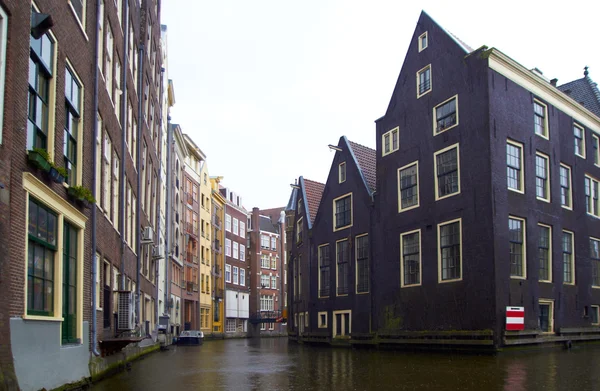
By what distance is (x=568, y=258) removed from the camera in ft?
95.5

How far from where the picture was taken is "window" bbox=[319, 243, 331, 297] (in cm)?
3956

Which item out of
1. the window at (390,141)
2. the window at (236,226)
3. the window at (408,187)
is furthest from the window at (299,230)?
the window at (236,226)

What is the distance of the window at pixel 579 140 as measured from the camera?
3076cm

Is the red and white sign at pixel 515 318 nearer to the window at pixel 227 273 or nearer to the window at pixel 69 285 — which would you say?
the window at pixel 69 285

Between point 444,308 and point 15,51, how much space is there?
70.7 feet

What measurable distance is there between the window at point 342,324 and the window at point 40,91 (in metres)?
26.8

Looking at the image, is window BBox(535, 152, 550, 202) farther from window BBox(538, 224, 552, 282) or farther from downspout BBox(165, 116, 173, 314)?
downspout BBox(165, 116, 173, 314)

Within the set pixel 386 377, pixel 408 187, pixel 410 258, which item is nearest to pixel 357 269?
pixel 410 258

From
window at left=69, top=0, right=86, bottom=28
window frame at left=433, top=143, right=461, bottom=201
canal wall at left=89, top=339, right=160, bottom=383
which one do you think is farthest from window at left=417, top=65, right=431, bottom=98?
window at left=69, top=0, right=86, bottom=28

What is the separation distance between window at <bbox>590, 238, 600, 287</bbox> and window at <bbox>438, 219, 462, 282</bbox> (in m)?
8.02

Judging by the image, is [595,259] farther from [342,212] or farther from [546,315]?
[342,212]

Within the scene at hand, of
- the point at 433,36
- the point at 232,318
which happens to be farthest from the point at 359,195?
the point at 232,318

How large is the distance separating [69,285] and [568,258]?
23218 mm

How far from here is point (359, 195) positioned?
3638 cm
